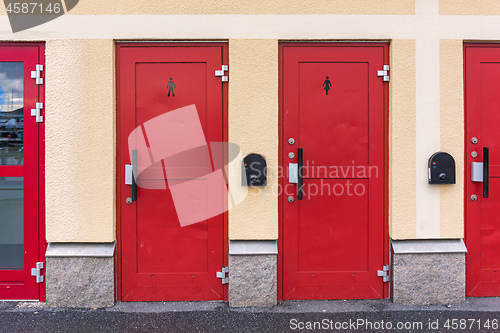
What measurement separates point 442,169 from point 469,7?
163cm

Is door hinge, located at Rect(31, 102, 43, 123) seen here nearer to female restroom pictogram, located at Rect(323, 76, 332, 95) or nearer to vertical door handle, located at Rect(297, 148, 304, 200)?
vertical door handle, located at Rect(297, 148, 304, 200)

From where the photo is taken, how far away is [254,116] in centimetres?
359

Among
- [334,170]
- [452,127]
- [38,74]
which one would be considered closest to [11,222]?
[38,74]

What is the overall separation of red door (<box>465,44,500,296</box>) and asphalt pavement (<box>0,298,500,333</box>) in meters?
0.30

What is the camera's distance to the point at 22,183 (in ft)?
11.9

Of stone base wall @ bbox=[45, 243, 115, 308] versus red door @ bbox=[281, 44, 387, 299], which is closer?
stone base wall @ bbox=[45, 243, 115, 308]

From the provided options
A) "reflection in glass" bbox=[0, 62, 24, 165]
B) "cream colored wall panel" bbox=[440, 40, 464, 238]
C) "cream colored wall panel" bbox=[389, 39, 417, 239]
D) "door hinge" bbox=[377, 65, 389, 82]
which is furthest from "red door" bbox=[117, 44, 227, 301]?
"cream colored wall panel" bbox=[440, 40, 464, 238]

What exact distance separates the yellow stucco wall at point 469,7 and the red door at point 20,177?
4021mm

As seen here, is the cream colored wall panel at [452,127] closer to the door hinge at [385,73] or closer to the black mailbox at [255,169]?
the door hinge at [385,73]

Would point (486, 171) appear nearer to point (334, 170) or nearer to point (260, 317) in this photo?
point (334, 170)

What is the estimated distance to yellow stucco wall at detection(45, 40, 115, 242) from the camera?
11.7ft

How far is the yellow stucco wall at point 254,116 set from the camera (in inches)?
141

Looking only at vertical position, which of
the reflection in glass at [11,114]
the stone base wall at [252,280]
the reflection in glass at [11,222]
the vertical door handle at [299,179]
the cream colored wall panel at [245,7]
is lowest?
the stone base wall at [252,280]

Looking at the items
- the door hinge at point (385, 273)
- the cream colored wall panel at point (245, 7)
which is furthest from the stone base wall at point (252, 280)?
the cream colored wall panel at point (245, 7)
